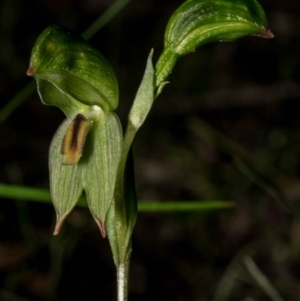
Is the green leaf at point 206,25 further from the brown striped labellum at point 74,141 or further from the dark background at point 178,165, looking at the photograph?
the dark background at point 178,165

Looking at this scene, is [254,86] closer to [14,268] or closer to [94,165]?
[14,268]

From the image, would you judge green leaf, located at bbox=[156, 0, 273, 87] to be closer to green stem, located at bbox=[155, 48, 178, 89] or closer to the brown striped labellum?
green stem, located at bbox=[155, 48, 178, 89]

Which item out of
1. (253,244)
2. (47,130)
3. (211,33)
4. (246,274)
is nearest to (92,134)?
(211,33)

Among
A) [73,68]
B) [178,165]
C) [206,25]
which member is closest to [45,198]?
[73,68]

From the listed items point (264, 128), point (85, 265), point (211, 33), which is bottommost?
point (264, 128)

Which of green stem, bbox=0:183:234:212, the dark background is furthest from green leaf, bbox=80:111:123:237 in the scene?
the dark background

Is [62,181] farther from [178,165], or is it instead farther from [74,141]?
[178,165]
